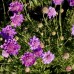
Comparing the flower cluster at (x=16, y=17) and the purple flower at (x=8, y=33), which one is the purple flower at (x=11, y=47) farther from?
the flower cluster at (x=16, y=17)

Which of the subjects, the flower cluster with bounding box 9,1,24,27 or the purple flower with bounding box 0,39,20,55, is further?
the flower cluster with bounding box 9,1,24,27

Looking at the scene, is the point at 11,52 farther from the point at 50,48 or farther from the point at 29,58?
the point at 50,48

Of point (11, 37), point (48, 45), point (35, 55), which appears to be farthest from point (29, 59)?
point (48, 45)

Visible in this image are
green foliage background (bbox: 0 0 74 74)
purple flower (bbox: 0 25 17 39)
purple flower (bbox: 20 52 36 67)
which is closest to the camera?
purple flower (bbox: 20 52 36 67)

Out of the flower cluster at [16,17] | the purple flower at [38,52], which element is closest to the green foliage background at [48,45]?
the flower cluster at [16,17]

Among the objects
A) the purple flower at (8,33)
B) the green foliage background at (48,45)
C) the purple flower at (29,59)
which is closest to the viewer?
the purple flower at (29,59)

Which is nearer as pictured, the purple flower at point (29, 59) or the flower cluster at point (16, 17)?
the purple flower at point (29, 59)

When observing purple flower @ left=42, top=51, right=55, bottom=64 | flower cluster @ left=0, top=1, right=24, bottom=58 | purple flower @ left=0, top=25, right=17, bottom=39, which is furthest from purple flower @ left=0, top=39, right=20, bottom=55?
purple flower @ left=42, top=51, right=55, bottom=64

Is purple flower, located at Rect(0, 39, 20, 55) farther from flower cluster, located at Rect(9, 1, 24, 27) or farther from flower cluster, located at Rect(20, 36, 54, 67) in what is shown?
flower cluster, located at Rect(9, 1, 24, 27)

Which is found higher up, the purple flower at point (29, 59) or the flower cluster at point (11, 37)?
the flower cluster at point (11, 37)
